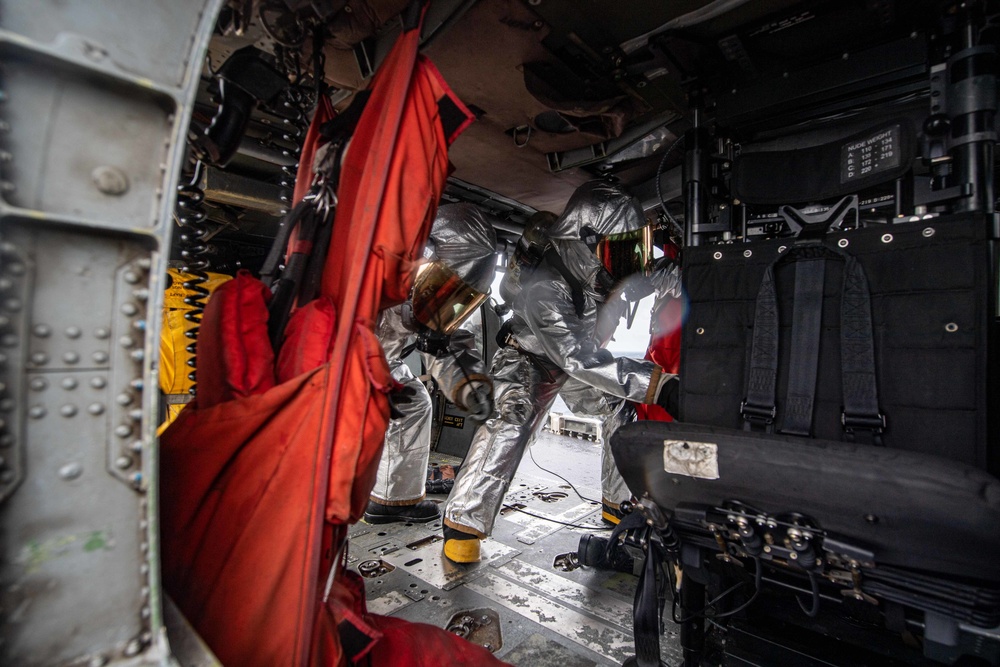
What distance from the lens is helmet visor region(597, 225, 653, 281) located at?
3.52m

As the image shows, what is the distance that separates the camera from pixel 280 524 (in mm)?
1324

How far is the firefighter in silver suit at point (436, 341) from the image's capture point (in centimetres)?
318

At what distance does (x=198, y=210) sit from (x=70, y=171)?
4.02 ft

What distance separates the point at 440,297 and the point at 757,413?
1936 mm

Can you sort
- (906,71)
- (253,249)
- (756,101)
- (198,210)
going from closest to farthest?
(198,210), (906,71), (756,101), (253,249)

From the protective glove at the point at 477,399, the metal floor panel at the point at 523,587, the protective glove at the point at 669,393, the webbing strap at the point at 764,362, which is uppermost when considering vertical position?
the webbing strap at the point at 764,362

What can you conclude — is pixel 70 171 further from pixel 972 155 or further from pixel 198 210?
pixel 972 155

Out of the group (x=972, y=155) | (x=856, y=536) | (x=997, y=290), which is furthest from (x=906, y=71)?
(x=856, y=536)

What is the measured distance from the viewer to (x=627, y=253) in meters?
3.65

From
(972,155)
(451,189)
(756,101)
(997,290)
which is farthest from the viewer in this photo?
(451,189)

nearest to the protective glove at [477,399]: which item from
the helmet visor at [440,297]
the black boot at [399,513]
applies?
the helmet visor at [440,297]

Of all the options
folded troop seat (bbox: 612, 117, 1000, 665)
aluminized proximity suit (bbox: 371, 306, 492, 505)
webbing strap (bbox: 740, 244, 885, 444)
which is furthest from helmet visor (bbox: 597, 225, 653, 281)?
webbing strap (bbox: 740, 244, 885, 444)

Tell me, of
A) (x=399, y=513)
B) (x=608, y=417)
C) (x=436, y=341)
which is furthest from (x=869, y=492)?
(x=399, y=513)

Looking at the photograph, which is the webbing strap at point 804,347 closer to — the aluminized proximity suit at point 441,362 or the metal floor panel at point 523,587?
the metal floor panel at point 523,587
